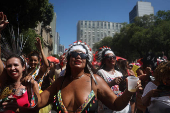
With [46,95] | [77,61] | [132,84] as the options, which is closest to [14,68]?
[46,95]

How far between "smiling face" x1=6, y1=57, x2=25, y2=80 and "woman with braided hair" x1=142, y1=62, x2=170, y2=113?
2.15 m

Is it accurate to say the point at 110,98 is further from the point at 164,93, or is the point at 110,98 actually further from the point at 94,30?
the point at 94,30

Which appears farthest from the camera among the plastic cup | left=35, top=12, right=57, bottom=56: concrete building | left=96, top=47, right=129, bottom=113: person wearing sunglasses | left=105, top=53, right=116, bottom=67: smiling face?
left=35, top=12, right=57, bottom=56: concrete building

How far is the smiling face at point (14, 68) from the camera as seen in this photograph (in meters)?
2.23

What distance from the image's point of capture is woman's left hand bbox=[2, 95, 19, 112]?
75.3 inches

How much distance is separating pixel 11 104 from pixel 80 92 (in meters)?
0.94

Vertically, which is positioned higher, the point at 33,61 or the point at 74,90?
the point at 33,61

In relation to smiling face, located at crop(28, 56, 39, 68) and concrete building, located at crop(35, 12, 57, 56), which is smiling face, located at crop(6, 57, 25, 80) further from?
concrete building, located at crop(35, 12, 57, 56)

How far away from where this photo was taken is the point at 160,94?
2.37m

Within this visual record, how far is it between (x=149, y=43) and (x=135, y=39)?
237 cm

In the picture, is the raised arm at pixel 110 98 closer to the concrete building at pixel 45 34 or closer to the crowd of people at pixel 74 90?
the crowd of people at pixel 74 90

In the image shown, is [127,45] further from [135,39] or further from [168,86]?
[168,86]

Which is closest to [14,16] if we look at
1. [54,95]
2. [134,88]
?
[54,95]

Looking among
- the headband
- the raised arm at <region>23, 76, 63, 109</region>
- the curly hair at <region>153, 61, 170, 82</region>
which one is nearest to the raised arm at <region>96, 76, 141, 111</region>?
the headband
